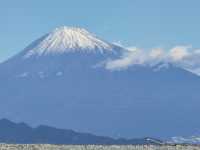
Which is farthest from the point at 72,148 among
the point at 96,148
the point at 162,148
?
the point at 162,148

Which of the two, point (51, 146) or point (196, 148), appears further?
point (51, 146)

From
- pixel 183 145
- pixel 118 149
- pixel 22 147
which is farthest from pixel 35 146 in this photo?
pixel 183 145

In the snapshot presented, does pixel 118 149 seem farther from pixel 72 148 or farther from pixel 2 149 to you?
pixel 2 149

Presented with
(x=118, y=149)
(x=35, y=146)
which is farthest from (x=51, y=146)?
(x=118, y=149)

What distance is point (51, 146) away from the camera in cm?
8438

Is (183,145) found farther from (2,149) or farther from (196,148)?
(2,149)

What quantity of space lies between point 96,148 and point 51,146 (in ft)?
16.1

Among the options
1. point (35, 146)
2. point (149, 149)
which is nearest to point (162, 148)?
point (149, 149)

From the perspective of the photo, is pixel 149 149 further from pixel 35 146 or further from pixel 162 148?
pixel 35 146

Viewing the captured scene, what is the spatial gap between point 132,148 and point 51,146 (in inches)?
317

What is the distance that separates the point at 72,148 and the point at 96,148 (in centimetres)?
247

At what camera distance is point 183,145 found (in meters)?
81.8

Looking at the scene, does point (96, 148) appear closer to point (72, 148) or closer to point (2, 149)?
point (72, 148)

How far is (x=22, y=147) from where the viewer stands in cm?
8394
